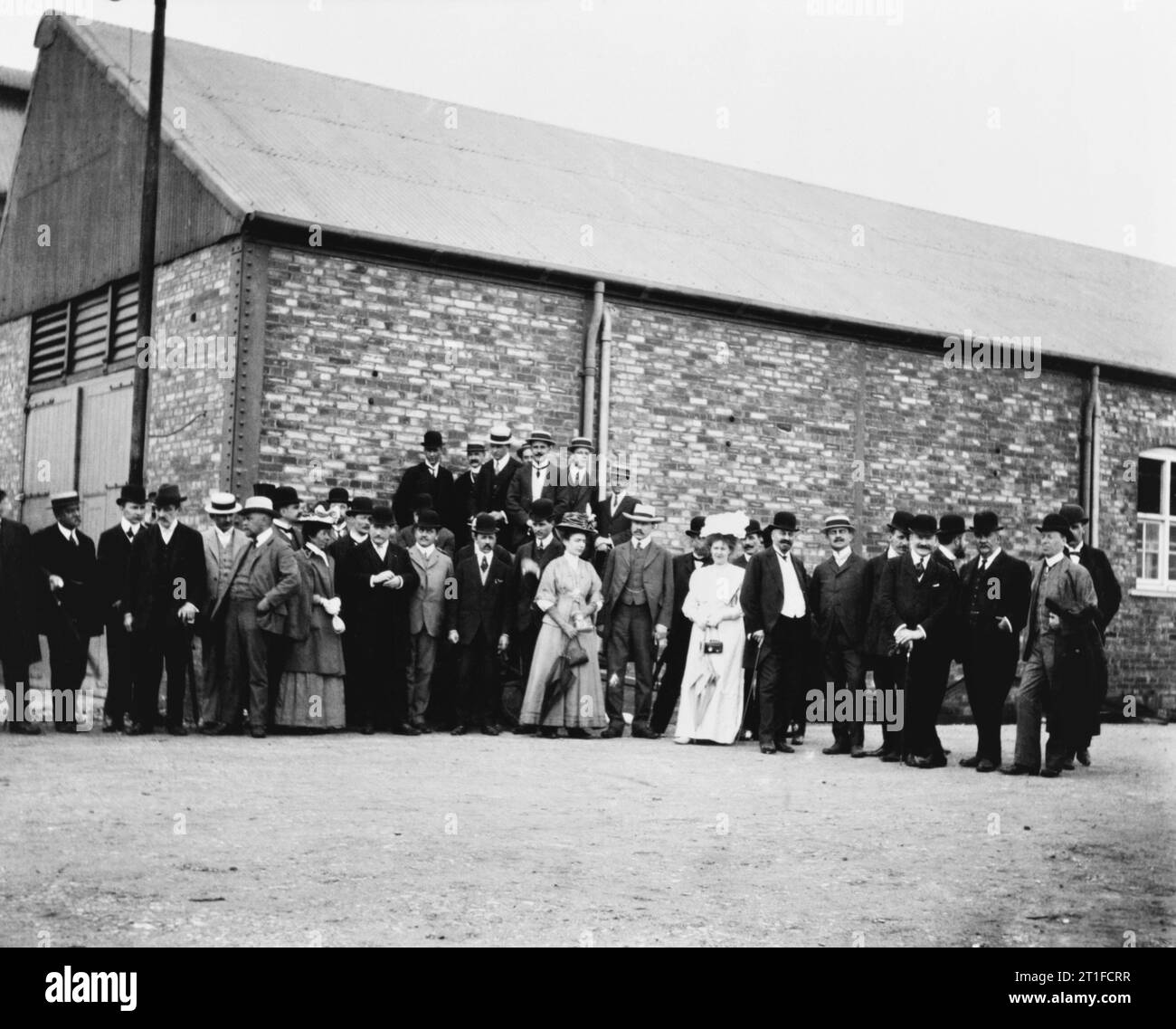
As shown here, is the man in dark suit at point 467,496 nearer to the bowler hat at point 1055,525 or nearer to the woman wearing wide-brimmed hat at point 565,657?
the woman wearing wide-brimmed hat at point 565,657

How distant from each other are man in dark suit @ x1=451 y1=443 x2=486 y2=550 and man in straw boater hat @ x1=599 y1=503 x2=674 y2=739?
1475mm

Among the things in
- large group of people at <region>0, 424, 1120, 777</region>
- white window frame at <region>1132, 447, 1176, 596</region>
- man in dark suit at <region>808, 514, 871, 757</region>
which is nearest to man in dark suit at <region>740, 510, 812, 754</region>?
large group of people at <region>0, 424, 1120, 777</region>

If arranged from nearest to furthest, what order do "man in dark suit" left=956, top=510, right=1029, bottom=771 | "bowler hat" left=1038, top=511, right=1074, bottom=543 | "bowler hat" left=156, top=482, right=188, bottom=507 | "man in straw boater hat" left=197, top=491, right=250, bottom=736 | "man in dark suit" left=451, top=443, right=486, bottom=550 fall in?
"bowler hat" left=1038, top=511, right=1074, bottom=543 → "man in dark suit" left=956, top=510, right=1029, bottom=771 → "bowler hat" left=156, top=482, right=188, bottom=507 → "man in straw boater hat" left=197, top=491, right=250, bottom=736 → "man in dark suit" left=451, top=443, right=486, bottom=550

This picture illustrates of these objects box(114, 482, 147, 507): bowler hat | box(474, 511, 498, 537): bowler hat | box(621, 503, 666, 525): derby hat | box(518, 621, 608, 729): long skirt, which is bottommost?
box(518, 621, 608, 729): long skirt

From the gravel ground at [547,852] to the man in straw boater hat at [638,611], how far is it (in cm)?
262

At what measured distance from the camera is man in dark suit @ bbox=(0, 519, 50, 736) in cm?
1206

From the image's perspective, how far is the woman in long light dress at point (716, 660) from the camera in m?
13.1

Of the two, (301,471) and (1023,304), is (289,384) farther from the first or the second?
(1023,304)

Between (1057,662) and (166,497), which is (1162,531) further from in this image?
(166,497)

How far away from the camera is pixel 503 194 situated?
58.4 feet

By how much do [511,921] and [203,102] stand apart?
43.0ft

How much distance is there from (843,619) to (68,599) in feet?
21.7

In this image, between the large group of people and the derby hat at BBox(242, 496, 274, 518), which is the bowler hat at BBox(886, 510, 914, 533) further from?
the derby hat at BBox(242, 496, 274, 518)
